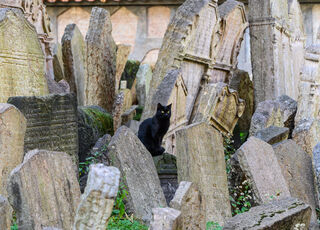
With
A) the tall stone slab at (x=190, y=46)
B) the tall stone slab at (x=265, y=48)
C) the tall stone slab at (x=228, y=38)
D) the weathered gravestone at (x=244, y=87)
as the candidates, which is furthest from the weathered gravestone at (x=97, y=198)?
the weathered gravestone at (x=244, y=87)

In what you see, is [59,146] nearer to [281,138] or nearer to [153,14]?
[281,138]

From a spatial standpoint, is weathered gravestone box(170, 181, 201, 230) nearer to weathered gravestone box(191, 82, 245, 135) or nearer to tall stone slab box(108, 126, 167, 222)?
tall stone slab box(108, 126, 167, 222)

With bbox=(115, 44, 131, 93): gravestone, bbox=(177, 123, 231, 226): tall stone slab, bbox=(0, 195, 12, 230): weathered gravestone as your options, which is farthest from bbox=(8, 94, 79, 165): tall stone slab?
bbox=(115, 44, 131, 93): gravestone

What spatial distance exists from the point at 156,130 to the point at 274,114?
1685 mm

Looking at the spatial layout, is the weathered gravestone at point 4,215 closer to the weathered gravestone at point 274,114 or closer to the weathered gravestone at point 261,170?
the weathered gravestone at point 261,170

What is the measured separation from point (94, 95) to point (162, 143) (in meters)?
2.12

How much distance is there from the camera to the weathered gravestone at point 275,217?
14.7ft

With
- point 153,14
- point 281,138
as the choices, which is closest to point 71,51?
point 281,138

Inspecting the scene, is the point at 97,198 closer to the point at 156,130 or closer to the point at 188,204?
the point at 188,204

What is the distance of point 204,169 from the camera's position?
A: 19.0 ft

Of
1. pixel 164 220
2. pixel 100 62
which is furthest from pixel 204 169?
pixel 100 62

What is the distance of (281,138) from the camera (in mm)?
7074

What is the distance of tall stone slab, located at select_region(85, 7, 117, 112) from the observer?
996 centimetres

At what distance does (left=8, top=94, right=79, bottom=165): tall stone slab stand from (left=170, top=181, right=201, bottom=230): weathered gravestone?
189 centimetres
